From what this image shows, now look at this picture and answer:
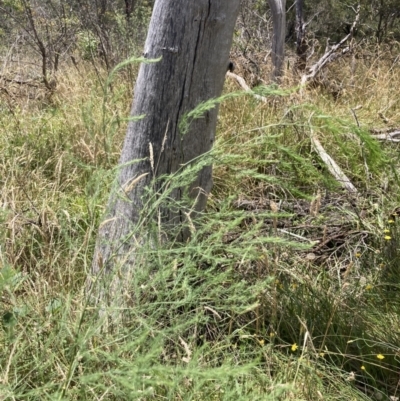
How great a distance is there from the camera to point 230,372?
3.62 feet

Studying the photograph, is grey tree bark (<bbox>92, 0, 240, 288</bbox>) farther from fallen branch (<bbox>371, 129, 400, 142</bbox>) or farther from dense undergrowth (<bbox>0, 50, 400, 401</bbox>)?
fallen branch (<bbox>371, 129, 400, 142</bbox>)

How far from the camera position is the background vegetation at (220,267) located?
4.67ft

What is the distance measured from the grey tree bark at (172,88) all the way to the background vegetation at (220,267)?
0.11m

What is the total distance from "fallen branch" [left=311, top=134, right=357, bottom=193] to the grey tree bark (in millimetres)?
1216

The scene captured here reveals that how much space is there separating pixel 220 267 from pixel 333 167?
1.26 meters

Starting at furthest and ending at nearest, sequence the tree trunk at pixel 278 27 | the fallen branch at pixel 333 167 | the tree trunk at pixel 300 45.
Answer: the tree trunk at pixel 300 45
the tree trunk at pixel 278 27
the fallen branch at pixel 333 167

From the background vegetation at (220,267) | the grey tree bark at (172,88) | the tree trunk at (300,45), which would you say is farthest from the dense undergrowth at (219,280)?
the tree trunk at (300,45)

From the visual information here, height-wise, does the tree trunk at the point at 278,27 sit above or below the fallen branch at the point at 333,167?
above

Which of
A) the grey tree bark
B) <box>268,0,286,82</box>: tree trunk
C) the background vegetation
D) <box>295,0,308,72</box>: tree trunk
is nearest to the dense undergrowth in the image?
the background vegetation

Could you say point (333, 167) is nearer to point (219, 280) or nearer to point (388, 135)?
point (388, 135)

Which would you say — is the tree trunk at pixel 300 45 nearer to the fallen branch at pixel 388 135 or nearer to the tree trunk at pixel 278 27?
the tree trunk at pixel 278 27

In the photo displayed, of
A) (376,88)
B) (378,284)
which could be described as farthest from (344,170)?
(376,88)

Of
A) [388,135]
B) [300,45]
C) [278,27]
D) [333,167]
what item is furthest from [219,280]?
[300,45]

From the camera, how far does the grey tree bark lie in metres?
1.88
